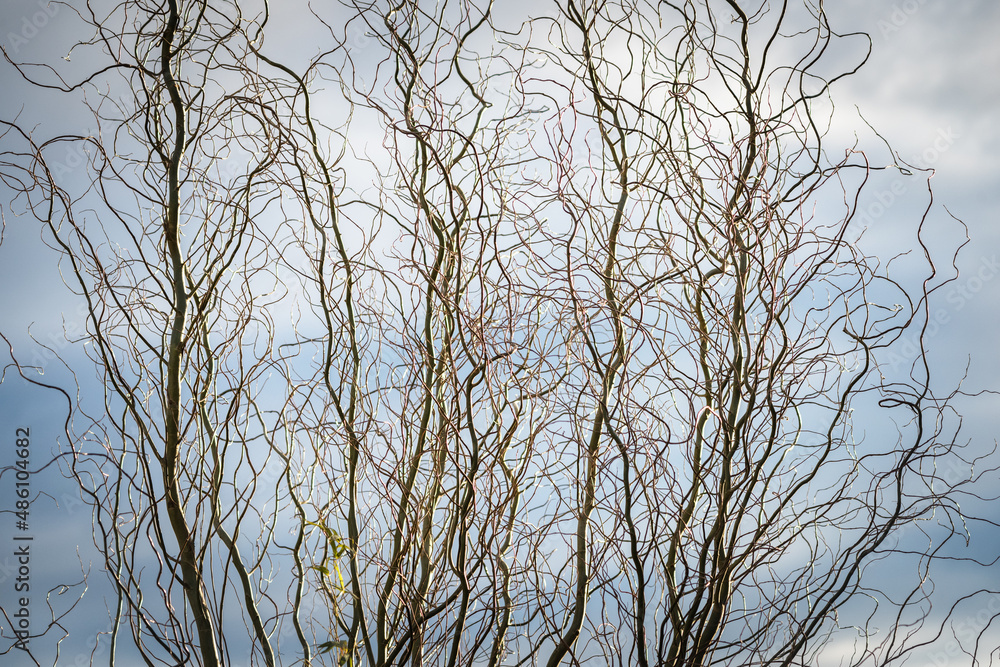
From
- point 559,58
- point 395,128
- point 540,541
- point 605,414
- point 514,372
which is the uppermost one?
point 559,58

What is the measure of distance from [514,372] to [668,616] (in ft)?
1.77

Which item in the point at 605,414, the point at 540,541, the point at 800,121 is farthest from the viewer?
the point at 800,121

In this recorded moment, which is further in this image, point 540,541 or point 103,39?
point 103,39

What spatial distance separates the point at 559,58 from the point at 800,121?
501 millimetres

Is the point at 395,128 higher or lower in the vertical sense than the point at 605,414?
higher

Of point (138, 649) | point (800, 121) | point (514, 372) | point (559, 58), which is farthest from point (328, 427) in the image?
point (800, 121)

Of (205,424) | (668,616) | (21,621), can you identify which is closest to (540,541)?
(668,616)

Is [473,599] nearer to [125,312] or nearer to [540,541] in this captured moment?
[540,541]

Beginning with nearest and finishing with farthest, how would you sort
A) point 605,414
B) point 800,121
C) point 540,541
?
point 605,414 → point 540,541 → point 800,121

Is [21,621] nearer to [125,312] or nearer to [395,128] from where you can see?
[125,312]

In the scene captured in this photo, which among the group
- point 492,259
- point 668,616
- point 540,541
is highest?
point 492,259

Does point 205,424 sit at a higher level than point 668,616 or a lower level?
higher

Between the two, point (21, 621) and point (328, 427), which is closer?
point (328, 427)

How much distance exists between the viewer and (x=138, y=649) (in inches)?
65.4
